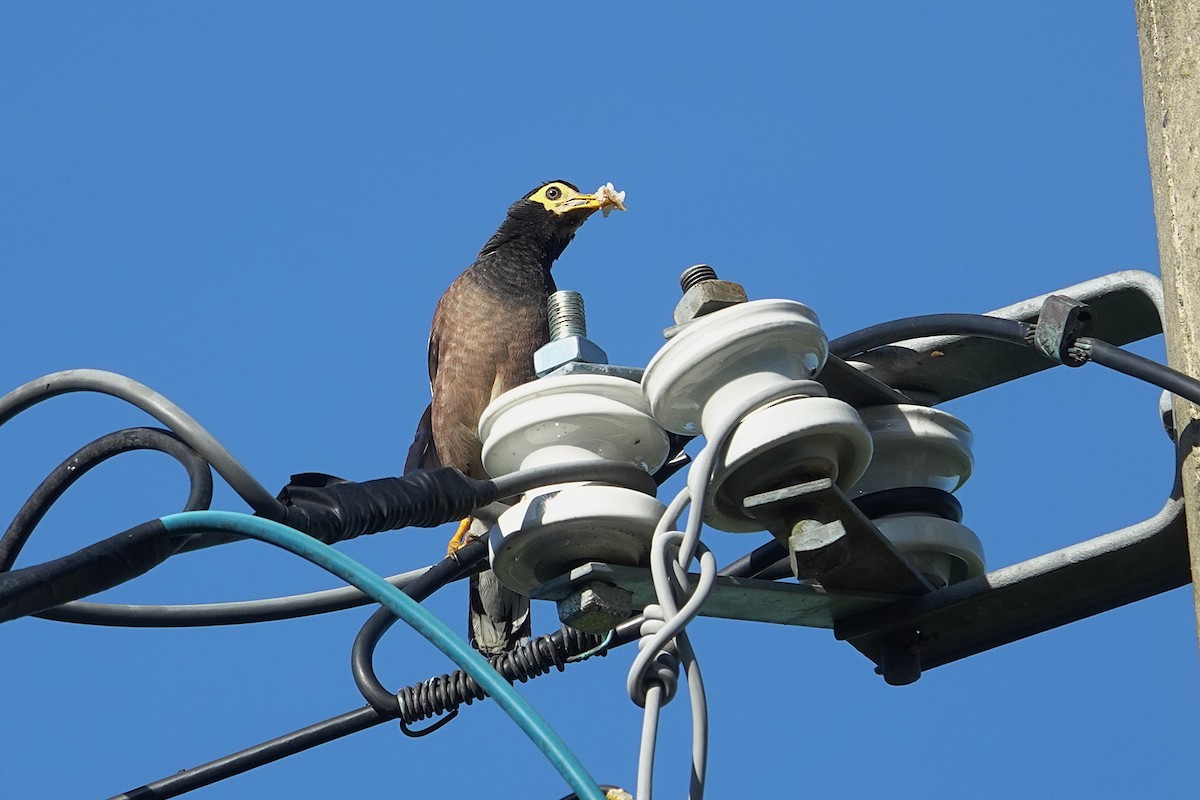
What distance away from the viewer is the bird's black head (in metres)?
6.99

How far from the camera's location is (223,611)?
305cm

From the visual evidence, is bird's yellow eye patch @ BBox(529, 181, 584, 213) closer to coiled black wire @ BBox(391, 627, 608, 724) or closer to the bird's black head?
the bird's black head

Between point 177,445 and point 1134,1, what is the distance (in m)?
1.71

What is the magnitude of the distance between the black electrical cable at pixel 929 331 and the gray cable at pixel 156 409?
1.06 metres

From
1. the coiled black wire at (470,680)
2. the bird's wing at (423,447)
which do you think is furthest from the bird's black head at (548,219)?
the coiled black wire at (470,680)

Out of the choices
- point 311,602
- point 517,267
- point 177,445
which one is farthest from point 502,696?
point 517,267

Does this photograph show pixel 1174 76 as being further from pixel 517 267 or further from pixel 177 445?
pixel 517 267

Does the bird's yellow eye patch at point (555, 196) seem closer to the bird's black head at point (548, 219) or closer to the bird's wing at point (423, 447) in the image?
the bird's black head at point (548, 219)

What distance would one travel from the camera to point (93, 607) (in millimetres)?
3014

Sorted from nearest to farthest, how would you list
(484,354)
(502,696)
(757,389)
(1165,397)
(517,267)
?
(502,696), (757,389), (1165,397), (484,354), (517,267)

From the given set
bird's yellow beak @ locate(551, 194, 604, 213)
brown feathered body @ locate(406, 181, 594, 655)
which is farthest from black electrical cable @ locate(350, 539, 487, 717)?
bird's yellow beak @ locate(551, 194, 604, 213)

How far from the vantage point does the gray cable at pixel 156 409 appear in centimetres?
Result: 228

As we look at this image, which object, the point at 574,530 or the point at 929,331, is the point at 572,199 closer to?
the point at 929,331

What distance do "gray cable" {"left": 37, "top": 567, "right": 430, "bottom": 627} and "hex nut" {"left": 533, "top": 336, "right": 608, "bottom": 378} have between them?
1.50 feet
